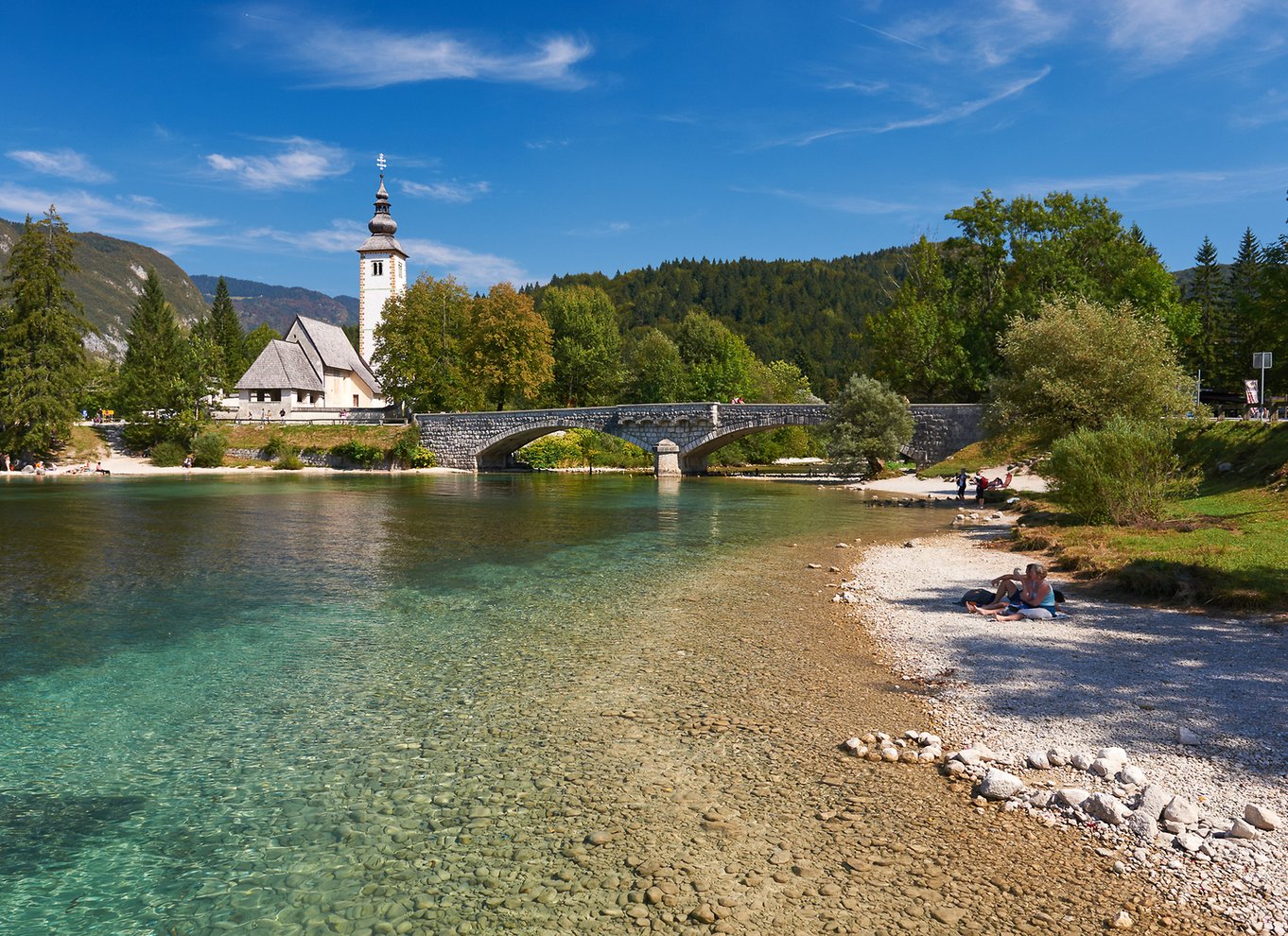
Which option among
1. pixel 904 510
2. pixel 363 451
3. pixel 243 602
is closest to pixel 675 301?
pixel 363 451

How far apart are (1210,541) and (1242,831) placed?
13185 millimetres

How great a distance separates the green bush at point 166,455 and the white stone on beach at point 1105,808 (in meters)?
71.2

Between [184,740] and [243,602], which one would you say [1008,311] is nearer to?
[243,602]

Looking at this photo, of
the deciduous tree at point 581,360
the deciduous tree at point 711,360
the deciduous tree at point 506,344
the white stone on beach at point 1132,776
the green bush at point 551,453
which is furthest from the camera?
the deciduous tree at point 581,360

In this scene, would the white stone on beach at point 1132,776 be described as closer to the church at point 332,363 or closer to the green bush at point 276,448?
the green bush at point 276,448

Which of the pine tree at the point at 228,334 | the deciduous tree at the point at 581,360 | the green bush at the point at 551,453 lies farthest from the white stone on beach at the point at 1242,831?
the pine tree at the point at 228,334

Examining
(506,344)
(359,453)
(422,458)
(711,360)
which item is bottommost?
(422,458)

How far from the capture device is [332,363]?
8244 cm

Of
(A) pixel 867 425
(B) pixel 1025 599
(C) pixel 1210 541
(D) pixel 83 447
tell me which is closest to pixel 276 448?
(D) pixel 83 447

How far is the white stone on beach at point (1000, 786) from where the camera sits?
6.41m

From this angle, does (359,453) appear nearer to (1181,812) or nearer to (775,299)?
(1181,812)

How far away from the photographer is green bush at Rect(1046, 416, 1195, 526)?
19609 mm

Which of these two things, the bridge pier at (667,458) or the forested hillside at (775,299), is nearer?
the bridge pier at (667,458)

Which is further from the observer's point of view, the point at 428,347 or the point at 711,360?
the point at 711,360
